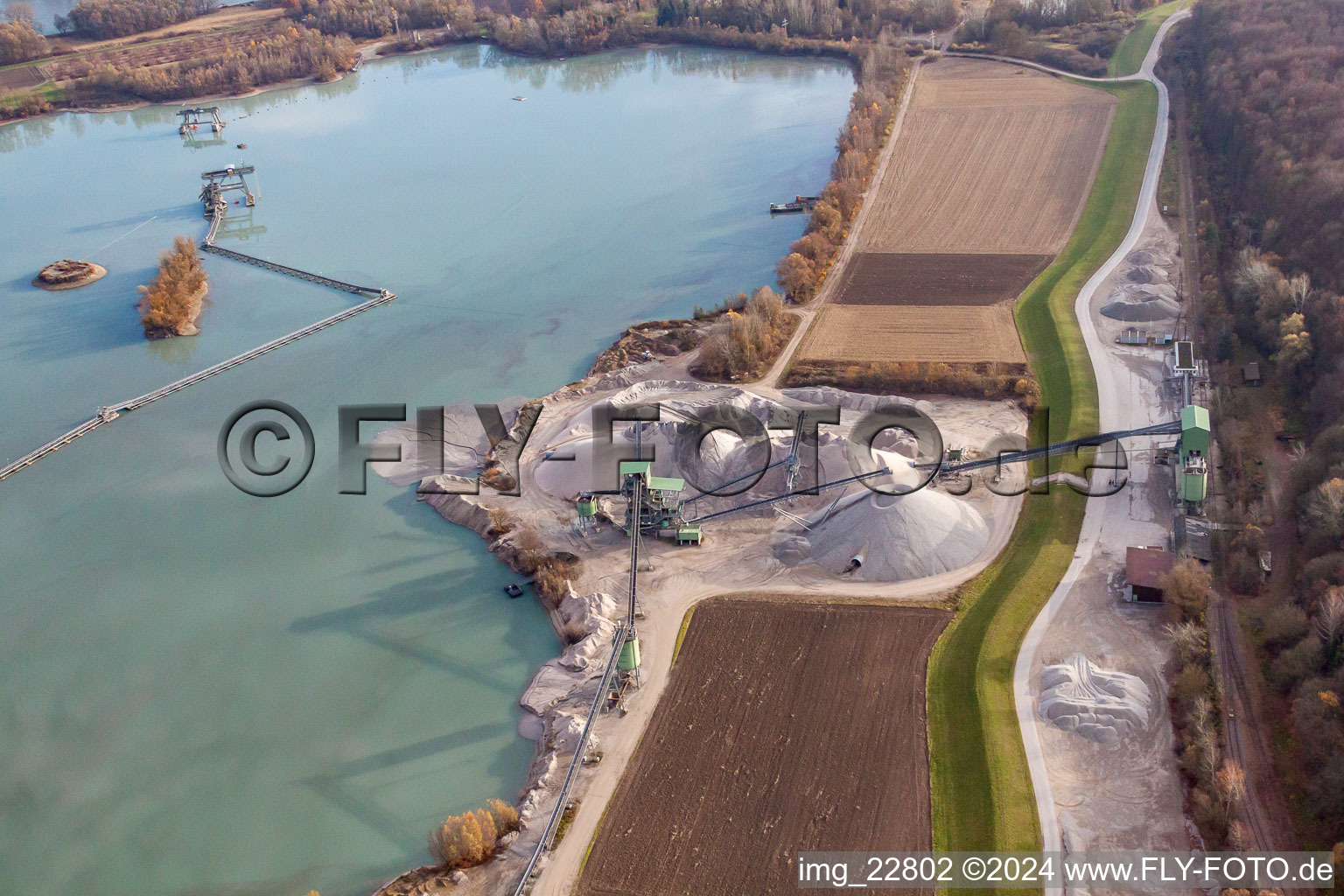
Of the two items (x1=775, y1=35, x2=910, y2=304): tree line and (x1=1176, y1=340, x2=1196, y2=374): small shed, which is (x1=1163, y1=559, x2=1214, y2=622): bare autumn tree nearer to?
(x1=1176, y1=340, x2=1196, y2=374): small shed

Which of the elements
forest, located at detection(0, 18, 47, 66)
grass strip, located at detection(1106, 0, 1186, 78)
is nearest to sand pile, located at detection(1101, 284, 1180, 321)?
grass strip, located at detection(1106, 0, 1186, 78)

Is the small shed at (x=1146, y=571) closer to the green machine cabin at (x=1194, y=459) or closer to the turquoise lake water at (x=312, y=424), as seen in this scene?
the green machine cabin at (x=1194, y=459)

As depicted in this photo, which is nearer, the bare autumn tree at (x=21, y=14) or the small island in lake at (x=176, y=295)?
the small island in lake at (x=176, y=295)

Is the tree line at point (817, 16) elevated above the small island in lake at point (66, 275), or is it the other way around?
the tree line at point (817, 16)

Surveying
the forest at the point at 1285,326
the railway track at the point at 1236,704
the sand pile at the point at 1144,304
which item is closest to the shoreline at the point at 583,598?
the railway track at the point at 1236,704

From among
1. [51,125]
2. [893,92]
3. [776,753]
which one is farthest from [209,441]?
[51,125]

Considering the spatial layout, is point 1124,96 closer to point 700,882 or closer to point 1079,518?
point 1079,518
